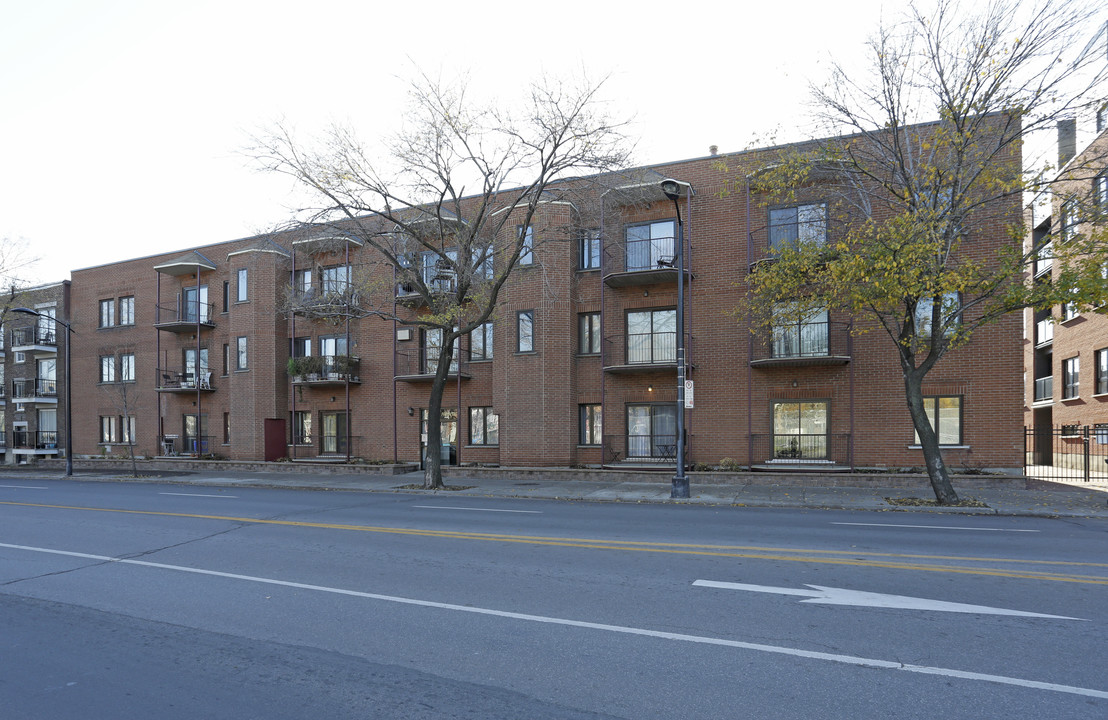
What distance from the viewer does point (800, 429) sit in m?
21.1

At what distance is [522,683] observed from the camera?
15.1 feet

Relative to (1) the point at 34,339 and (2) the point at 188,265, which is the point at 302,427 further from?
(1) the point at 34,339

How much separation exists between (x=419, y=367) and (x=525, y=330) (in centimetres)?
514

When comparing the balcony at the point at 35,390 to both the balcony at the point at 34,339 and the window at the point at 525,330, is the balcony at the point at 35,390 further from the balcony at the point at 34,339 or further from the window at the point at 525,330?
the window at the point at 525,330

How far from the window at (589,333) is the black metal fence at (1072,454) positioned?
13567 mm

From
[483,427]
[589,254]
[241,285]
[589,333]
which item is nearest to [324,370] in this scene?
[241,285]

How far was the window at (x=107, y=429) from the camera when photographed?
113ft

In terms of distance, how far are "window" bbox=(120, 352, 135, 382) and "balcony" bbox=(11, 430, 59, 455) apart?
897cm

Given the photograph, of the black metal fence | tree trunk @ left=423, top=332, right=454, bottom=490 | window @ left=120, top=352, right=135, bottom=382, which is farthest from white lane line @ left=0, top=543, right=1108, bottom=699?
window @ left=120, top=352, right=135, bottom=382

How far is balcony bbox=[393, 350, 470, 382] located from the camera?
2544cm

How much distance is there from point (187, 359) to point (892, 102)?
3181 cm

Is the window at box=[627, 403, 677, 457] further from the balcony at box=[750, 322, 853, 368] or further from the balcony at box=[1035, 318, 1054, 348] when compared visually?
the balcony at box=[1035, 318, 1054, 348]

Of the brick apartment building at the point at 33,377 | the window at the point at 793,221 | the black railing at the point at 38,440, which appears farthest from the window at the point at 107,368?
the window at the point at 793,221

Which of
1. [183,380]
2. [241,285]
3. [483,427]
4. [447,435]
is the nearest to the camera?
[483,427]
